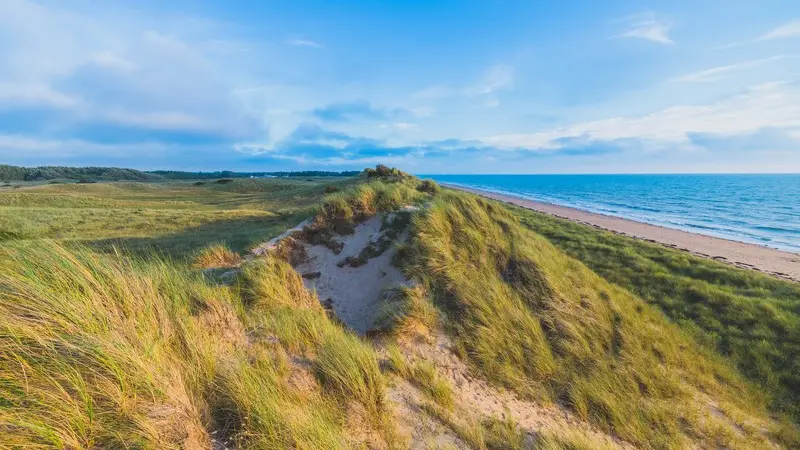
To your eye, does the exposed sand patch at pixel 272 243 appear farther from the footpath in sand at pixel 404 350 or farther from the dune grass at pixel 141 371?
the dune grass at pixel 141 371

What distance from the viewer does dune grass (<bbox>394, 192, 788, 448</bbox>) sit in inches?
227

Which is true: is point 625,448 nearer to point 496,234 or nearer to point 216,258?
point 496,234

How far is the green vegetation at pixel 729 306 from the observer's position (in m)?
8.52

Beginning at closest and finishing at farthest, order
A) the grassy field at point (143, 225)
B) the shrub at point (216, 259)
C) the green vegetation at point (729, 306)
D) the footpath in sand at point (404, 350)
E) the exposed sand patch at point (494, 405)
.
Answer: the footpath in sand at point (404, 350) → the exposed sand patch at point (494, 405) → the shrub at point (216, 259) → the green vegetation at point (729, 306) → the grassy field at point (143, 225)

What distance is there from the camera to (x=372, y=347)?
5531mm

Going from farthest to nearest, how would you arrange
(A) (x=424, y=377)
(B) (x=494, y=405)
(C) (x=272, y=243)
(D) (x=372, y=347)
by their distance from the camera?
(C) (x=272, y=243)
(D) (x=372, y=347)
(B) (x=494, y=405)
(A) (x=424, y=377)

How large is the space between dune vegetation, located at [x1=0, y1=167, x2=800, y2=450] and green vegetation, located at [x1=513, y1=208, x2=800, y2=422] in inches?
3.3

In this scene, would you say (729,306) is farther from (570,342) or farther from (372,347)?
(372,347)

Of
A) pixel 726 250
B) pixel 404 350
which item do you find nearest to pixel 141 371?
pixel 404 350

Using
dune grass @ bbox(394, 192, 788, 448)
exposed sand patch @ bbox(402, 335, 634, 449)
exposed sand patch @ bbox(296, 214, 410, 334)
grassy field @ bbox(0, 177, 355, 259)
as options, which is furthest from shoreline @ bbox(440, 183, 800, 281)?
grassy field @ bbox(0, 177, 355, 259)

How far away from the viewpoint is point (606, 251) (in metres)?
19.8

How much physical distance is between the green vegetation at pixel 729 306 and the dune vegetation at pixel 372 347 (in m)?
0.08

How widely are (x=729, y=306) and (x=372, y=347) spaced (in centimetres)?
1312

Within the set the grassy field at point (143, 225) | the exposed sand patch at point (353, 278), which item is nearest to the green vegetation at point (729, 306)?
the exposed sand patch at point (353, 278)
